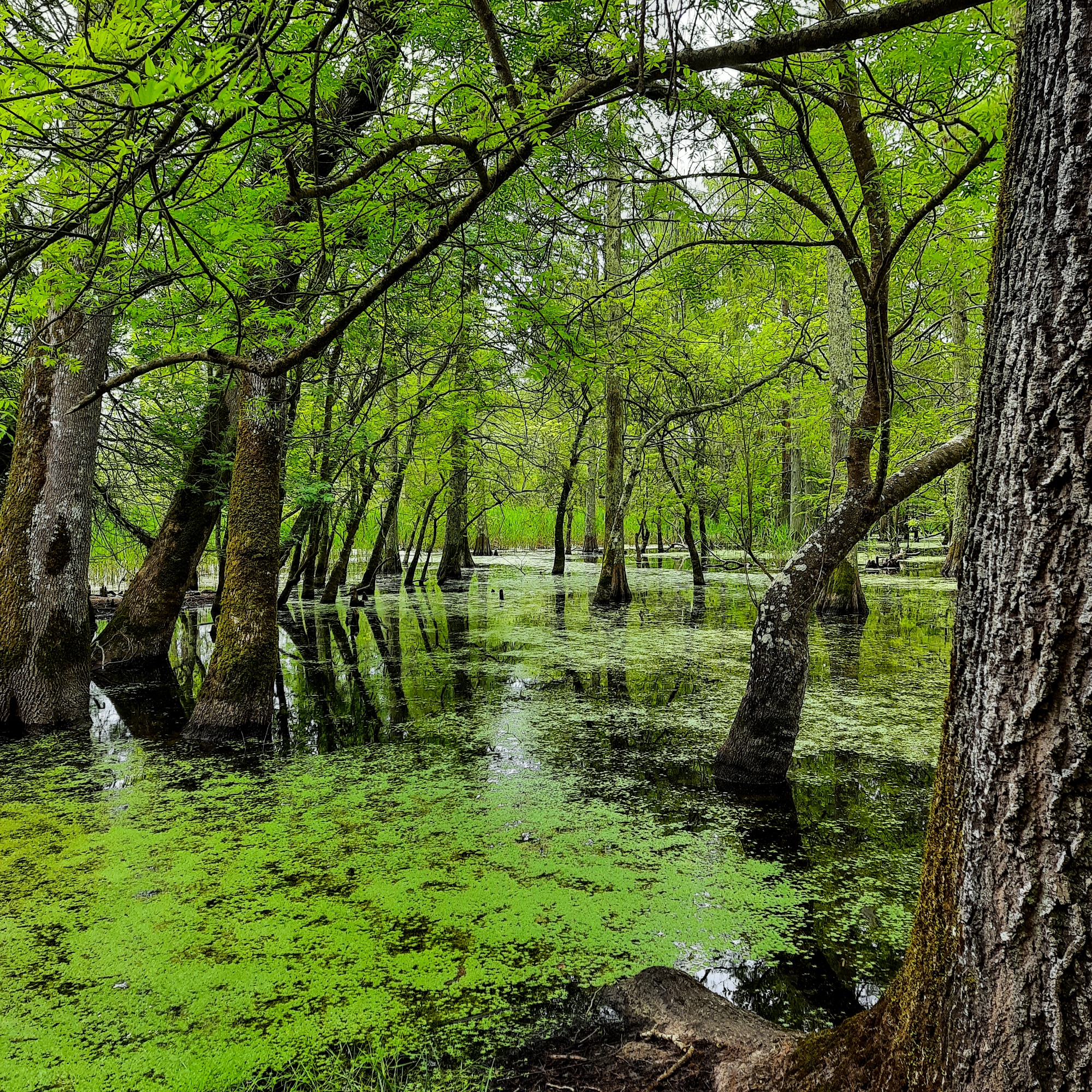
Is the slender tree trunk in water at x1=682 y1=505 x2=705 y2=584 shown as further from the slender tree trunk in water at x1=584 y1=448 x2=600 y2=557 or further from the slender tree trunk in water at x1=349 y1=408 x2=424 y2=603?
the slender tree trunk in water at x1=349 y1=408 x2=424 y2=603

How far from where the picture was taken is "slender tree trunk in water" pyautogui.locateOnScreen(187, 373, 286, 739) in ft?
13.2

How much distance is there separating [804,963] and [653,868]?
626mm

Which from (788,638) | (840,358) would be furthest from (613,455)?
(788,638)

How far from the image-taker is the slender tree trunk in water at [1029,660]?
814mm

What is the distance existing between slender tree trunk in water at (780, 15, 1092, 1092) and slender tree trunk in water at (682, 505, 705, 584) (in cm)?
953

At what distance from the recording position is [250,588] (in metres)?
4.06

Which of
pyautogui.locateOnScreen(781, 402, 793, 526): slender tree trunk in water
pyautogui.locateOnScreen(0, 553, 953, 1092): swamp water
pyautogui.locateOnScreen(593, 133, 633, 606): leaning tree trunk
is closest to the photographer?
pyautogui.locateOnScreen(0, 553, 953, 1092): swamp water

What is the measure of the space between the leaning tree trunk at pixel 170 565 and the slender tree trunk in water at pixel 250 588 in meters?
2.39

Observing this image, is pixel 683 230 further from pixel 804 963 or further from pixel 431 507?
pixel 431 507

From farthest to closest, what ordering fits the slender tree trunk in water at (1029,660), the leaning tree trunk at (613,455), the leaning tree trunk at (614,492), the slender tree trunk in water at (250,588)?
the leaning tree trunk at (614,492)
the leaning tree trunk at (613,455)
the slender tree trunk in water at (250,588)
the slender tree trunk in water at (1029,660)

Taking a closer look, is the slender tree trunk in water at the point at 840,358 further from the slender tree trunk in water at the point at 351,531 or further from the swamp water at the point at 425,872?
the slender tree trunk in water at the point at 351,531

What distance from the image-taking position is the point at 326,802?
10.2ft

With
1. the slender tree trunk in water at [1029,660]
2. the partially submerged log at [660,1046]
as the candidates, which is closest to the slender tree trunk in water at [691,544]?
the partially submerged log at [660,1046]

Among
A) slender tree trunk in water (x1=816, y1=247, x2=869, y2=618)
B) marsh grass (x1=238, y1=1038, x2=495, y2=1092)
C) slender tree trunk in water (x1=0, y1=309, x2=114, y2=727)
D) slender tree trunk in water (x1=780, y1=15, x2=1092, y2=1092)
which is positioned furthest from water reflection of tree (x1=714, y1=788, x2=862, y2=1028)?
slender tree trunk in water (x1=816, y1=247, x2=869, y2=618)
